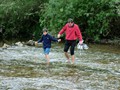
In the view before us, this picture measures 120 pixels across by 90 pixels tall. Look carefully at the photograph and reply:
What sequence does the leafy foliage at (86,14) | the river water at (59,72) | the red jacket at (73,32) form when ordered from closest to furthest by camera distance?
the river water at (59,72), the red jacket at (73,32), the leafy foliage at (86,14)

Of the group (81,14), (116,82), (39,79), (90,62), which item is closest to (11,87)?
(39,79)

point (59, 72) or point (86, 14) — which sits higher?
point (86, 14)

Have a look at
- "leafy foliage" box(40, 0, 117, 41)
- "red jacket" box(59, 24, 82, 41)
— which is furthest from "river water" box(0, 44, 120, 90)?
"leafy foliage" box(40, 0, 117, 41)

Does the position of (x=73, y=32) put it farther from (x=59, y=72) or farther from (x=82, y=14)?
(x=82, y=14)

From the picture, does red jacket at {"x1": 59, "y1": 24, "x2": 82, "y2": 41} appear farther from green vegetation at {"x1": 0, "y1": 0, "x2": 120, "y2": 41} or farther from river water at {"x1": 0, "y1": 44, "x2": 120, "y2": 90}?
green vegetation at {"x1": 0, "y1": 0, "x2": 120, "y2": 41}

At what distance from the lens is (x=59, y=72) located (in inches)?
561

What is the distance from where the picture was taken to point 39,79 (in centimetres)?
1284

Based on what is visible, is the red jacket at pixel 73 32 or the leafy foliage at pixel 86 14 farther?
the leafy foliage at pixel 86 14

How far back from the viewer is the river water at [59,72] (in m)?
11.9

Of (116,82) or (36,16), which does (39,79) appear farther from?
(36,16)

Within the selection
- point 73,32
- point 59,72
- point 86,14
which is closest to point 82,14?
point 86,14

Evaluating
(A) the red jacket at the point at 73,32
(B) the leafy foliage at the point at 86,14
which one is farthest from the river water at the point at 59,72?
(B) the leafy foliage at the point at 86,14

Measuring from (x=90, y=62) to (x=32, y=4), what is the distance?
1747 cm

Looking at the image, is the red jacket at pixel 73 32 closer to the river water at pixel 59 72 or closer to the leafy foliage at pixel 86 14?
the river water at pixel 59 72
